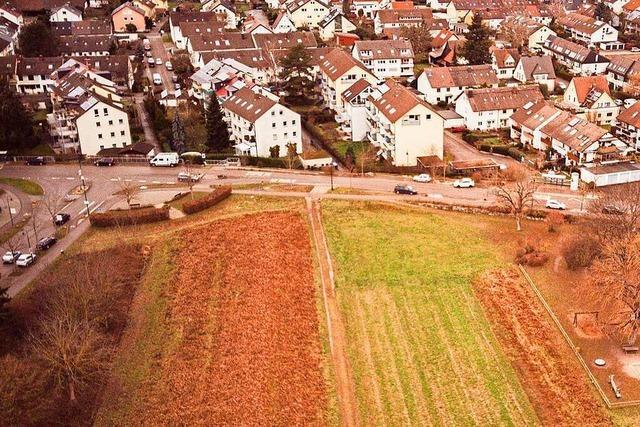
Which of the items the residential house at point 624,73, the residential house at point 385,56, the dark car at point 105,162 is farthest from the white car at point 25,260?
the residential house at point 624,73

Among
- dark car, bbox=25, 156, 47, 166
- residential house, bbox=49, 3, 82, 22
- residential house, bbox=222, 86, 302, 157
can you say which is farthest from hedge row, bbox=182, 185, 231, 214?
residential house, bbox=49, 3, 82, 22

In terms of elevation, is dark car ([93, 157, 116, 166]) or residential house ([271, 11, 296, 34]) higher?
residential house ([271, 11, 296, 34])

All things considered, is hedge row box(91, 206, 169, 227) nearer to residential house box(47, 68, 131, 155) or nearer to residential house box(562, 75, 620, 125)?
residential house box(47, 68, 131, 155)

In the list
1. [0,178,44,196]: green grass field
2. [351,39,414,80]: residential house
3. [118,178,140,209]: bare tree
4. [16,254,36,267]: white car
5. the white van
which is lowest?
[16,254,36,267]: white car

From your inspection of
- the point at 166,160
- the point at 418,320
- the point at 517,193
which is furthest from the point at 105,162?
the point at 517,193

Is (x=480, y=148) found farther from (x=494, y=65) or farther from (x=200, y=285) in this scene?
(x=200, y=285)

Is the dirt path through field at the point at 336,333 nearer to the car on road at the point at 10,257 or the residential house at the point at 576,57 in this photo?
the car on road at the point at 10,257
